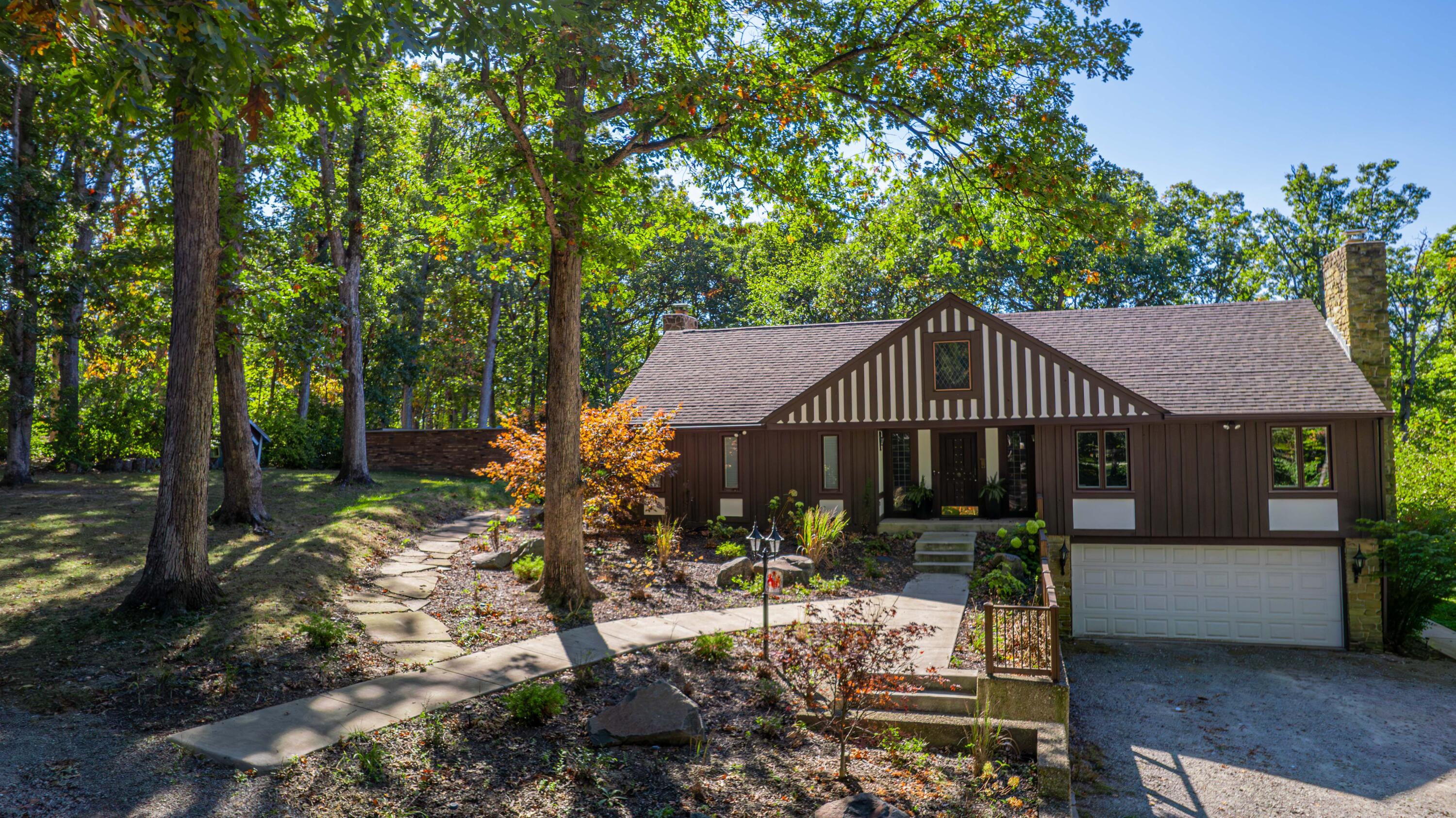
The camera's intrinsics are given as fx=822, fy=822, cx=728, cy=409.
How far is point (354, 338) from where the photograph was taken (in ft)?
58.1

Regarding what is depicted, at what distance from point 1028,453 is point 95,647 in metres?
16.5

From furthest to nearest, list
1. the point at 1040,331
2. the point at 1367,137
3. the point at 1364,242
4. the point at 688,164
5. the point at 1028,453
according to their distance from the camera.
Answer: the point at 1367,137 → the point at 1040,331 → the point at 1028,453 → the point at 1364,242 → the point at 688,164

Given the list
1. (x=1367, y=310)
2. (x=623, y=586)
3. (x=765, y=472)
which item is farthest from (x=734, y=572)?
(x=1367, y=310)

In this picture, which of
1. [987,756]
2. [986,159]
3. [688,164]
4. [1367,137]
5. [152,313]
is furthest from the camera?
[1367,137]

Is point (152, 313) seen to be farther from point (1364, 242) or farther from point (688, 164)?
point (1364, 242)

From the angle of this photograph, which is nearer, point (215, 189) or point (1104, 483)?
point (215, 189)

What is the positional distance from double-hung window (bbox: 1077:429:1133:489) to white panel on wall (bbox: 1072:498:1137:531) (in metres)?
0.28

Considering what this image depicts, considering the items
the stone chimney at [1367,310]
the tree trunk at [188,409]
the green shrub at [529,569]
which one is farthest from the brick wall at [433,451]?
the stone chimney at [1367,310]

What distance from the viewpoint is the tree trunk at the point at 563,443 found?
398 inches

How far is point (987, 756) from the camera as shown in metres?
6.61

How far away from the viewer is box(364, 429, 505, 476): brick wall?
24359 millimetres

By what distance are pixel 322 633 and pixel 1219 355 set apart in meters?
17.4

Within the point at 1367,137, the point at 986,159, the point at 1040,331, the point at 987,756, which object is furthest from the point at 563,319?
the point at 1367,137

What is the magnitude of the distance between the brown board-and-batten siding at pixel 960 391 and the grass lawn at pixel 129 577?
8387 millimetres
